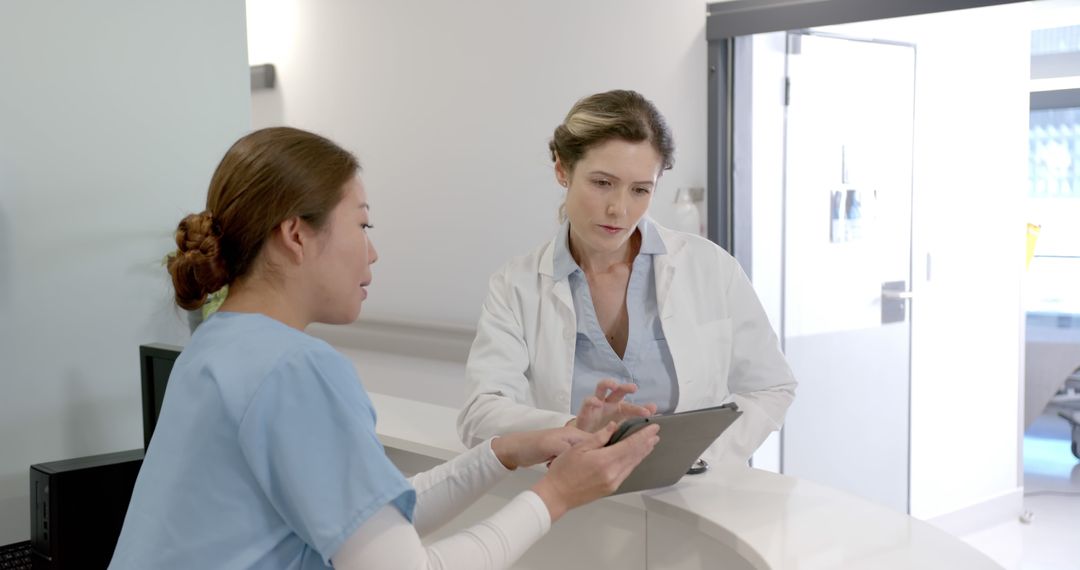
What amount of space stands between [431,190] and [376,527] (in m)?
4.22

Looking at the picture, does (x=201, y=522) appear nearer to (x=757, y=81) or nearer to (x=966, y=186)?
(x=757, y=81)

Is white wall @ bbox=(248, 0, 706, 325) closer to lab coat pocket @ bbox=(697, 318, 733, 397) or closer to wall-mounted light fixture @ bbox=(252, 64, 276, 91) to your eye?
wall-mounted light fixture @ bbox=(252, 64, 276, 91)

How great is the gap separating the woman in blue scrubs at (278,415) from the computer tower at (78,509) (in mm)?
1371

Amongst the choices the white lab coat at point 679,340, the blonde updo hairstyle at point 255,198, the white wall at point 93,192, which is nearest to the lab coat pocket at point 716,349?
the white lab coat at point 679,340

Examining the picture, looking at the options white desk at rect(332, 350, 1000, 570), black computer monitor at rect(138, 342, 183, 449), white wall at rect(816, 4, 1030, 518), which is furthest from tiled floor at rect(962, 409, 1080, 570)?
black computer monitor at rect(138, 342, 183, 449)

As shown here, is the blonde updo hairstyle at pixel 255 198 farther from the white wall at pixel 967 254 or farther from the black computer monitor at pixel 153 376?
the white wall at pixel 967 254

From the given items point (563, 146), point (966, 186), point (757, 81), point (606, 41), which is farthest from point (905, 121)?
point (563, 146)

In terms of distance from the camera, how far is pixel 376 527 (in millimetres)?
1214

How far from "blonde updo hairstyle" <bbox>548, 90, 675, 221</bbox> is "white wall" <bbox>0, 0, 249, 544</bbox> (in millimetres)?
1416

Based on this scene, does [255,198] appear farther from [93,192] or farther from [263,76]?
[263,76]

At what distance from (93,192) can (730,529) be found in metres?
2.12

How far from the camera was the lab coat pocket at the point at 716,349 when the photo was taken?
2.21 metres

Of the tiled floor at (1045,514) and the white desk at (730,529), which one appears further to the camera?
the tiled floor at (1045,514)

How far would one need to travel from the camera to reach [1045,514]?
512cm
